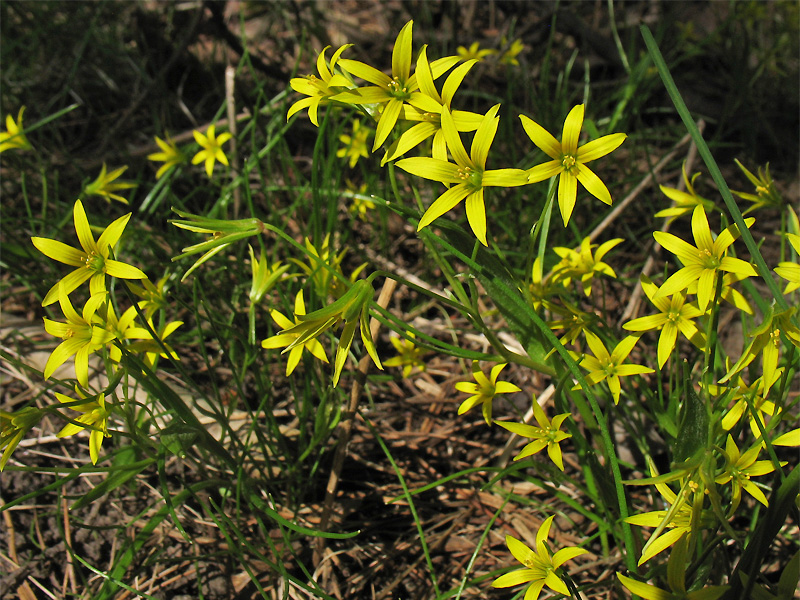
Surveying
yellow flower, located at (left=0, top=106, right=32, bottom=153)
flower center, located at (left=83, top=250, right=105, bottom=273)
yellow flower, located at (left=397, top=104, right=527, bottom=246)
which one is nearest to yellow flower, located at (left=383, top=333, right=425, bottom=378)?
yellow flower, located at (left=397, top=104, right=527, bottom=246)

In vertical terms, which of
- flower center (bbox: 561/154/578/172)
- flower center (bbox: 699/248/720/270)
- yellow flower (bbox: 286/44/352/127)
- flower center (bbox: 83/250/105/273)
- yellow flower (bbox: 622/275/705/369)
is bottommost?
flower center (bbox: 83/250/105/273)

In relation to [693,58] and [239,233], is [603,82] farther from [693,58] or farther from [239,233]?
[239,233]

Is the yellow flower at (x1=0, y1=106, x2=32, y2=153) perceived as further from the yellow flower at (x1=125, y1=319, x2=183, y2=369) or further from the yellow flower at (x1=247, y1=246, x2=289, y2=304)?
the yellow flower at (x1=247, y1=246, x2=289, y2=304)

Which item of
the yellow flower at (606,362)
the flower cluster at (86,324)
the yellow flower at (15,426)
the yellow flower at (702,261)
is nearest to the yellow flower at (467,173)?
the yellow flower at (702,261)

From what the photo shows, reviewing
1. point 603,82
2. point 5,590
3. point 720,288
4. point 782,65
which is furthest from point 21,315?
point 782,65

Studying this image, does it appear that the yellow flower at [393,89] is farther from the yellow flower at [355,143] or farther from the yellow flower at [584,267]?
the yellow flower at [355,143]

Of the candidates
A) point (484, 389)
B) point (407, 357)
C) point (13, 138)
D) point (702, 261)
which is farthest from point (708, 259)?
point (13, 138)
